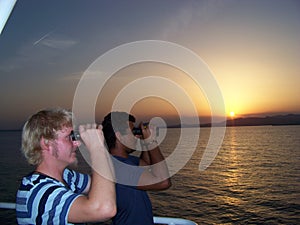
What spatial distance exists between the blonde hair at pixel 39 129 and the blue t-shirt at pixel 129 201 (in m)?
0.89

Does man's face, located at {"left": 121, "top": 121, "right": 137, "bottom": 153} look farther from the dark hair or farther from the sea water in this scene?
the sea water

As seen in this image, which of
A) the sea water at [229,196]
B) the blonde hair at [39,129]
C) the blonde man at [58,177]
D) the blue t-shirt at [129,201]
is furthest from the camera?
the sea water at [229,196]

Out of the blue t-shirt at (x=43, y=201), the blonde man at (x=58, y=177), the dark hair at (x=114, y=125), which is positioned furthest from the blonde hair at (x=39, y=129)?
the dark hair at (x=114, y=125)

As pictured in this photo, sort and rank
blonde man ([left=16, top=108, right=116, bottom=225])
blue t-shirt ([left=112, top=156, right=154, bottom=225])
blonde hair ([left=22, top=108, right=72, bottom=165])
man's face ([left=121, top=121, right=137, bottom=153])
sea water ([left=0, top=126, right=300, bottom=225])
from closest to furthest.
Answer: blonde man ([left=16, top=108, right=116, bottom=225]) → blonde hair ([left=22, top=108, right=72, bottom=165]) → blue t-shirt ([left=112, top=156, right=154, bottom=225]) → man's face ([left=121, top=121, right=137, bottom=153]) → sea water ([left=0, top=126, right=300, bottom=225])

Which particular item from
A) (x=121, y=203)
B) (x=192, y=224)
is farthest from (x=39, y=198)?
(x=192, y=224)

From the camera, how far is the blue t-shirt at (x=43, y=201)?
54.3 inches

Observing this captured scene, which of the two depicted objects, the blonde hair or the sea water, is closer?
the blonde hair

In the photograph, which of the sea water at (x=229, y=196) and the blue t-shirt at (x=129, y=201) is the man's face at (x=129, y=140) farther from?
the sea water at (x=229, y=196)

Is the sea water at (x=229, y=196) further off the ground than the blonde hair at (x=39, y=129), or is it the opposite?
the blonde hair at (x=39, y=129)

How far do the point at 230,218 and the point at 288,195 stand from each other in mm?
7859

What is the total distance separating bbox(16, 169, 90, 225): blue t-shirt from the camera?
1.38 metres

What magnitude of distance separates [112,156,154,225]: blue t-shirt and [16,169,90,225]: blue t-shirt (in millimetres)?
971

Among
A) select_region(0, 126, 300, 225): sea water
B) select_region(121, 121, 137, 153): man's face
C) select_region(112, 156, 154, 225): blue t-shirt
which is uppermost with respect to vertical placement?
select_region(121, 121, 137, 153): man's face

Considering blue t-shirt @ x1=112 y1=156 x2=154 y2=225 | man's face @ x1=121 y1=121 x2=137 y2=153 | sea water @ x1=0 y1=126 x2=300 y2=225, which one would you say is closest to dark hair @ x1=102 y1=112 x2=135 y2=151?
man's face @ x1=121 y1=121 x2=137 y2=153
